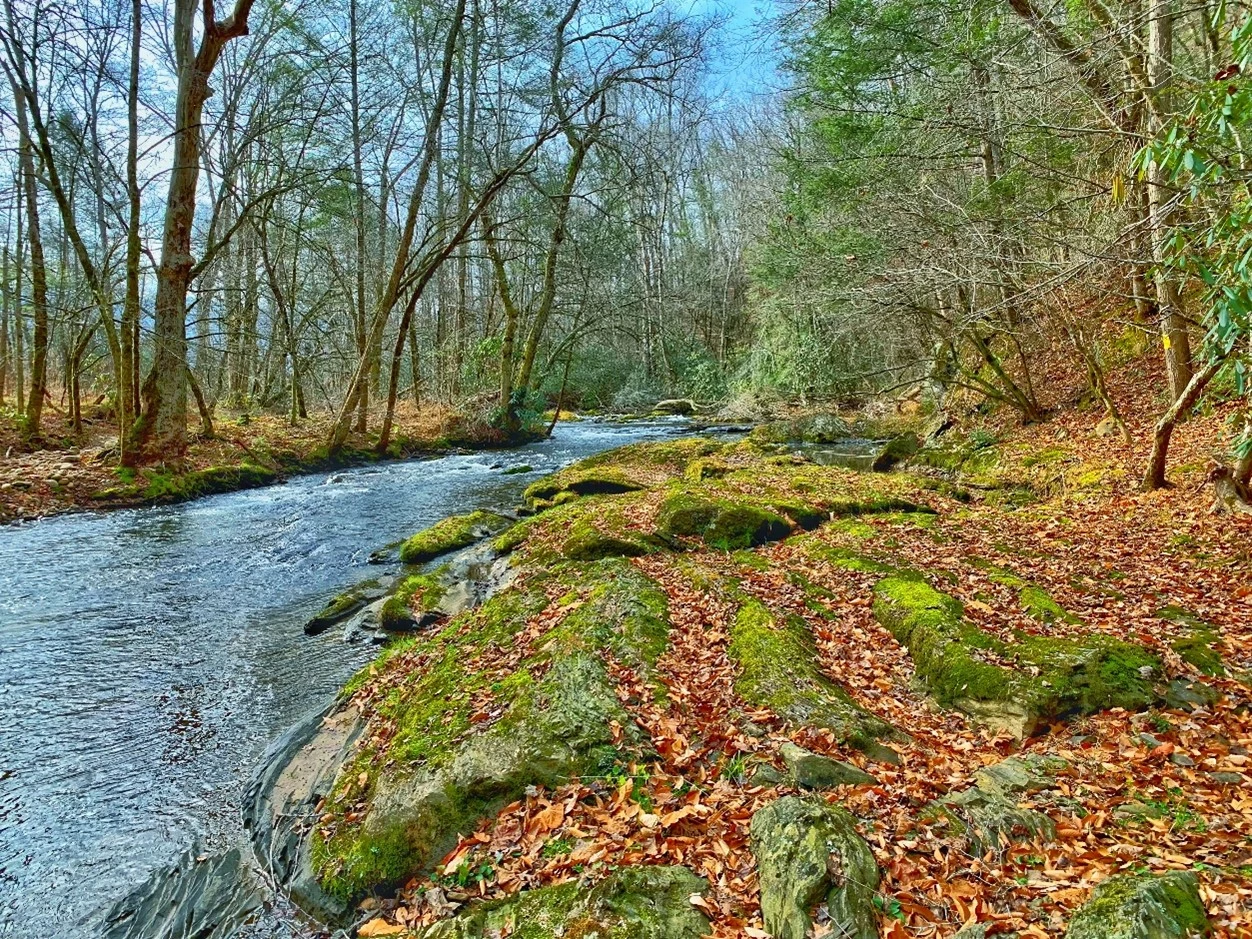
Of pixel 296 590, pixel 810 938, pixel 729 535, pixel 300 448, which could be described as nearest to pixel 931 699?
pixel 810 938

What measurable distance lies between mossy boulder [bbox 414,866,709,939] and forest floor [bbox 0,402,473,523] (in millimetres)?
10634

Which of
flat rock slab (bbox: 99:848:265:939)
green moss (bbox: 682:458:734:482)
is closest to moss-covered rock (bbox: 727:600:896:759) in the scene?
flat rock slab (bbox: 99:848:265:939)

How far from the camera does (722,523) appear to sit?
7.49 metres

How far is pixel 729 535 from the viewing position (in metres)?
7.35

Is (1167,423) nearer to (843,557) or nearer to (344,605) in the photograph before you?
(843,557)

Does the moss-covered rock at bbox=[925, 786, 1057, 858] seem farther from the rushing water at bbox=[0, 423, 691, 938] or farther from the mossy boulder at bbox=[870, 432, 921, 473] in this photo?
the mossy boulder at bbox=[870, 432, 921, 473]

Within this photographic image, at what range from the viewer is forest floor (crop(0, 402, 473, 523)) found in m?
10.1

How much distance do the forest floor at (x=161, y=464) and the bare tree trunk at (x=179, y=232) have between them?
793 mm

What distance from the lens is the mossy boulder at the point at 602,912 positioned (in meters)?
2.23

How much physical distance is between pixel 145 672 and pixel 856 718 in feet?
17.8

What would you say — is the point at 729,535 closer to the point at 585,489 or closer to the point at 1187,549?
the point at 585,489

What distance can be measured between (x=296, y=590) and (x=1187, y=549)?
8925mm

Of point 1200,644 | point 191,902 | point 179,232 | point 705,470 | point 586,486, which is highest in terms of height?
point 179,232

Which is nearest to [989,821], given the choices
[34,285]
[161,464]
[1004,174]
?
[1004,174]
